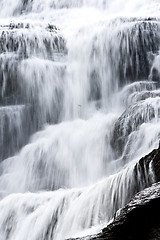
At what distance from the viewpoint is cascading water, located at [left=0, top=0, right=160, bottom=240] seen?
8.77m

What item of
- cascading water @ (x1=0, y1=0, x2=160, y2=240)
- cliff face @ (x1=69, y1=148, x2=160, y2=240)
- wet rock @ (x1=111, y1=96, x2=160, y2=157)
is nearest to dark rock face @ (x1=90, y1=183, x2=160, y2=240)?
cliff face @ (x1=69, y1=148, x2=160, y2=240)

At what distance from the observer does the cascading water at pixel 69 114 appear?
345 inches

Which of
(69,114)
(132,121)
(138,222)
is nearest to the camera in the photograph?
(138,222)

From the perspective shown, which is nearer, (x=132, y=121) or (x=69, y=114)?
(x=132, y=121)

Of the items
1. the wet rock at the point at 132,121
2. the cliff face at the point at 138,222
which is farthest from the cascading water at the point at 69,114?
the cliff face at the point at 138,222

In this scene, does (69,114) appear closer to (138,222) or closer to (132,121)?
(132,121)

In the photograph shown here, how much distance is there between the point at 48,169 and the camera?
1353 cm

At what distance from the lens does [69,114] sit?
58.1 feet

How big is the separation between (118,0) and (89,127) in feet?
55.7

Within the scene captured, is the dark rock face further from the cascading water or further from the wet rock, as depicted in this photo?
the wet rock

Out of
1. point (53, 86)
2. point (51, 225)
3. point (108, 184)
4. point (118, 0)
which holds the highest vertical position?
point (118, 0)

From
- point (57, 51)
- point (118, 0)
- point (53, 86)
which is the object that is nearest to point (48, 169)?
point (53, 86)

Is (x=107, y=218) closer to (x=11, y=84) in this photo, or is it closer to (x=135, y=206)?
(x=135, y=206)

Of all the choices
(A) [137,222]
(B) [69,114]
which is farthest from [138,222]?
(B) [69,114]
